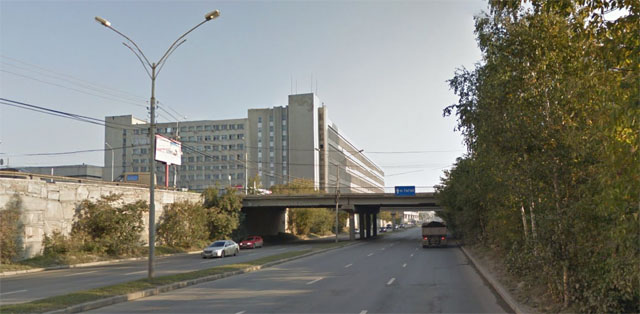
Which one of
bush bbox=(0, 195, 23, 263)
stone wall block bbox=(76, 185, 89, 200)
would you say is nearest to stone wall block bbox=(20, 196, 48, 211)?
bush bbox=(0, 195, 23, 263)

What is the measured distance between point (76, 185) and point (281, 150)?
3780 inches

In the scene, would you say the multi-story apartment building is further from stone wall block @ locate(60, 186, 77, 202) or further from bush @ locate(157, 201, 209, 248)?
stone wall block @ locate(60, 186, 77, 202)

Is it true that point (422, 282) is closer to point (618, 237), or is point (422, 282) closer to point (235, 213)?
point (618, 237)

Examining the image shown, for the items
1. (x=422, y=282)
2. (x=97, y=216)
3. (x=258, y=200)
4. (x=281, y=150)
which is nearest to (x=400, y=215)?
(x=281, y=150)

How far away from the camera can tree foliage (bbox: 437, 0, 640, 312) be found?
22.2ft

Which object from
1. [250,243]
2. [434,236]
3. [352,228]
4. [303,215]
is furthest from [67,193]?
[303,215]

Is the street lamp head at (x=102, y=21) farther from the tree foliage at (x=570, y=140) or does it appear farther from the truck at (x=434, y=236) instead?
the truck at (x=434, y=236)

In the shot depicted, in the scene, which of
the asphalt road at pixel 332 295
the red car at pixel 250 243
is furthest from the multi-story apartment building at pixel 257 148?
the asphalt road at pixel 332 295

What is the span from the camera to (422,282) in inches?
742

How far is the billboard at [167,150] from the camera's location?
5762 cm

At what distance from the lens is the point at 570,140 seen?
9797 mm

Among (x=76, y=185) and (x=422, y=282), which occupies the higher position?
(x=76, y=185)

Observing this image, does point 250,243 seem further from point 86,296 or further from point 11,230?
point 86,296

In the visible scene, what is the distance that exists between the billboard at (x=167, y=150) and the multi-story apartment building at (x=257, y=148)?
64018 millimetres
